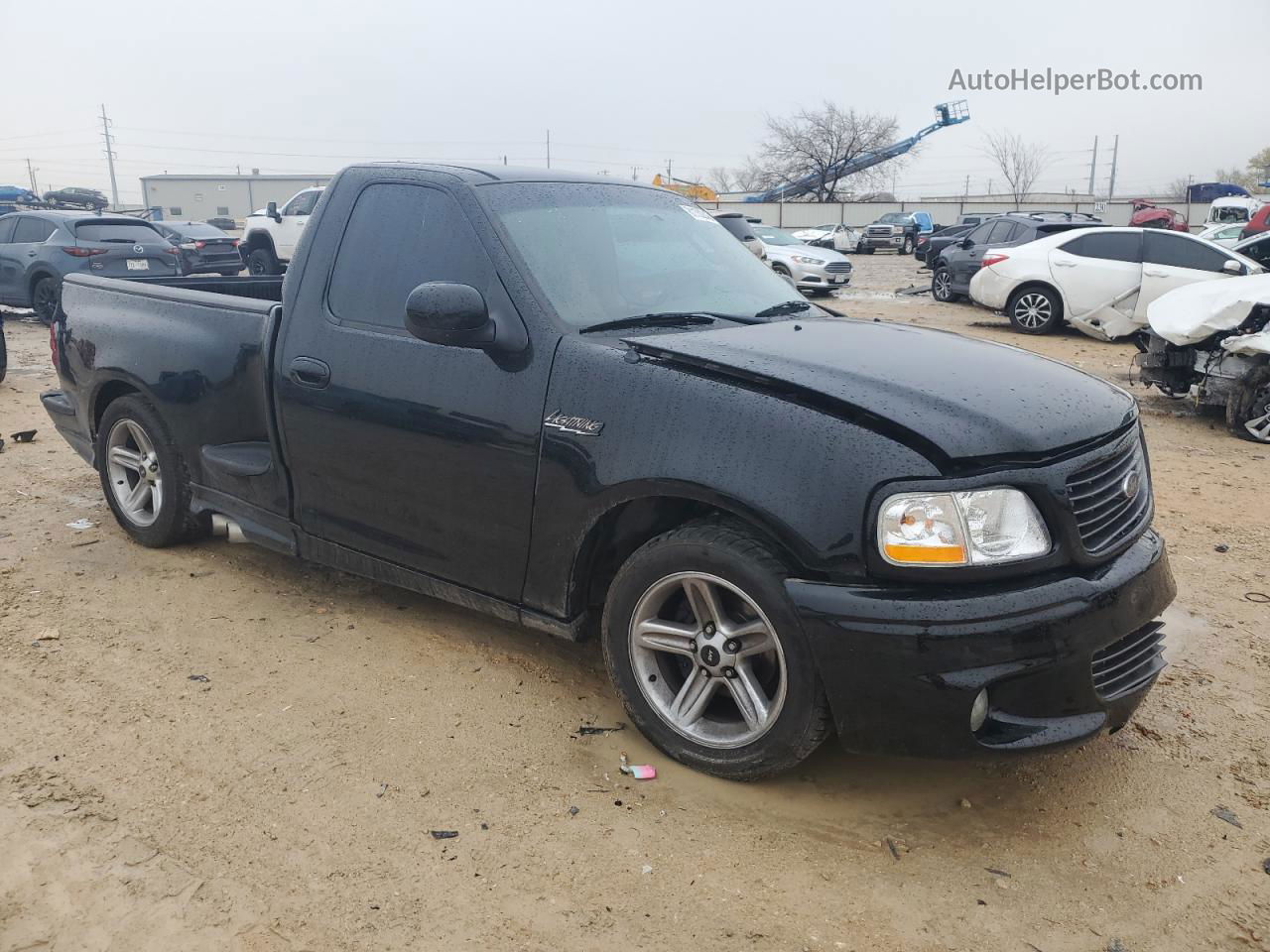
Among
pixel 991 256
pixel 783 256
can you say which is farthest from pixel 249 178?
pixel 991 256

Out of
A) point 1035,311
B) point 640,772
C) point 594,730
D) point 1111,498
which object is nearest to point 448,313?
point 594,730

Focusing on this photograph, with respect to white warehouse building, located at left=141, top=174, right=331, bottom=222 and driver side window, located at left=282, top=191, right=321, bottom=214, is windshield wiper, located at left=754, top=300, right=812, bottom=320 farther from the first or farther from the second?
white warehouse building, located at left=141, top=174, right=331, bottom=222

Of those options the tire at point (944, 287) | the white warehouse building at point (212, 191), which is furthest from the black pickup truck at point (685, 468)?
the white warehouse building at point (212, 191)

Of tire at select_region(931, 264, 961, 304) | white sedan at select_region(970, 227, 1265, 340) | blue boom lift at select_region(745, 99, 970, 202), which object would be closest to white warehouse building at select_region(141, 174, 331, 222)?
blue boom lift at select_region(745, 99, 970, 202)

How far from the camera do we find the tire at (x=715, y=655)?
2738 mm

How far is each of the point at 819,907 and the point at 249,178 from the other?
8626 cm

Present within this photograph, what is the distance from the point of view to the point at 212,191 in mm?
79312

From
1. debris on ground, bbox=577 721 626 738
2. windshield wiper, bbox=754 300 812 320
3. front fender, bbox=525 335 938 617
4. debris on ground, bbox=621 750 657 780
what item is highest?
windshield wiper, bbox=754 300 812 320

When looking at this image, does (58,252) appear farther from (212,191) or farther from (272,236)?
(212,191)

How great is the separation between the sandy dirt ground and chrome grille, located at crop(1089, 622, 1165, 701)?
1.30ft

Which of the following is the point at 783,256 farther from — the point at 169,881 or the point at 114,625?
the point at 169,881

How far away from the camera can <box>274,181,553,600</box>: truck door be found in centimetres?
333

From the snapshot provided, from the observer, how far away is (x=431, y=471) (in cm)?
351

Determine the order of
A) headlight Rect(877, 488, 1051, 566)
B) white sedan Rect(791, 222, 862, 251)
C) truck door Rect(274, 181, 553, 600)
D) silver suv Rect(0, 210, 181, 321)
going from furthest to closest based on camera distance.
A: white sedan Rect(791, 222, 862, 251), silver suv Rect(0, 210, 181, 321), truck door Rect(274, 181, 553, 600), headlight Rect(877, 488, 1051, 566)
